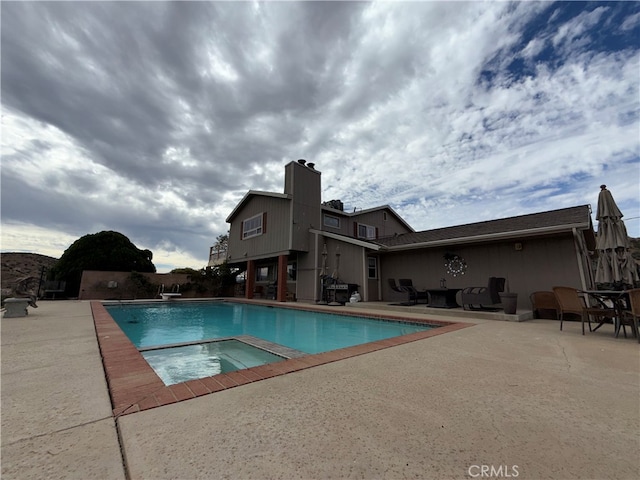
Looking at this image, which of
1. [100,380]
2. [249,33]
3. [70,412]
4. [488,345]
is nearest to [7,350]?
[100,380]

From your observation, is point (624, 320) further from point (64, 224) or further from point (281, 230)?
point (64, 224)

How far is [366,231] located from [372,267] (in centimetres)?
552

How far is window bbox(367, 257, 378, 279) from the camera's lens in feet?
41.2

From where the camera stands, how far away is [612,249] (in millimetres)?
5453

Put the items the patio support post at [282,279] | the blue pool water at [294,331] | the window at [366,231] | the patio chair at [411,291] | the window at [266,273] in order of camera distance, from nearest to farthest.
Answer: the blue pool water at [294,331] < the patio chair at [411,291] < the patio support post at [282,279] < the window at [366,231] < the window at [266,273]

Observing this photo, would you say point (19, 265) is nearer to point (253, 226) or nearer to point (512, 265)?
point (253, 226)

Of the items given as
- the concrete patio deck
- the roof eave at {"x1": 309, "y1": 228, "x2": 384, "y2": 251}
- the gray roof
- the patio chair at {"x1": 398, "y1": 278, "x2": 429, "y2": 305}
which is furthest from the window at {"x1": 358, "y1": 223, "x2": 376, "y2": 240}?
the concrete patio deck

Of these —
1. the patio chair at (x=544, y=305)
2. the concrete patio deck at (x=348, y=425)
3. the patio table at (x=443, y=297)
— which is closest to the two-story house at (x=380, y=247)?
the patio chair at (x=544, y=305)

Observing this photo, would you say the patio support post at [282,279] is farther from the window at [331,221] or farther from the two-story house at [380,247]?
the window at [331,221]

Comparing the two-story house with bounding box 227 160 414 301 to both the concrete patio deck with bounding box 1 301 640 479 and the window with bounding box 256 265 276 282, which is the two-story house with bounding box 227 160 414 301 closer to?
the window with bounding box 256 265 276 282

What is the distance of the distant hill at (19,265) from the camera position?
631 inches

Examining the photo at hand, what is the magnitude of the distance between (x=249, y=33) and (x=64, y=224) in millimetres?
14402

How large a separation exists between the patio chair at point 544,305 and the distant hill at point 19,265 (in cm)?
2484

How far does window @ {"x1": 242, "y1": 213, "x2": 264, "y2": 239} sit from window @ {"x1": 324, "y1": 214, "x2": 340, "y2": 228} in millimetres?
3801
